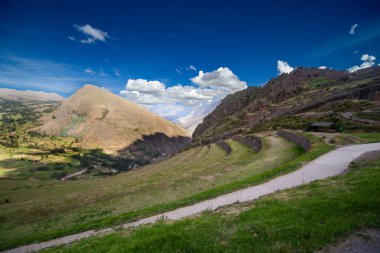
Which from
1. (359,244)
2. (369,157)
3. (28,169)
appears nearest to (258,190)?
(359,244)

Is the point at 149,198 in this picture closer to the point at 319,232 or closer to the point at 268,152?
the point at 319,232

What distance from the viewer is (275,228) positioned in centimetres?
907

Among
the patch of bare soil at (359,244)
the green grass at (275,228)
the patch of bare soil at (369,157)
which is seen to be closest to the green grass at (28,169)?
the green grass at (275,228)

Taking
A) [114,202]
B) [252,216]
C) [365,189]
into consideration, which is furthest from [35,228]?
[365,189]

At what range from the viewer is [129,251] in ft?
27.7

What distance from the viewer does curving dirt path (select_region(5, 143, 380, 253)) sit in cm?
1602

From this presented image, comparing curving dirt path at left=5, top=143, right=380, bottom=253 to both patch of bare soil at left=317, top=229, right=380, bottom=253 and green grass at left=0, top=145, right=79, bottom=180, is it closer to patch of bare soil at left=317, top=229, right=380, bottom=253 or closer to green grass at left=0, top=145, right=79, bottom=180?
patch of bare soil at left=317, top=229, right=380, bottom=253

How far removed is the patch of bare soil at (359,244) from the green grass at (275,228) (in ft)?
0.74

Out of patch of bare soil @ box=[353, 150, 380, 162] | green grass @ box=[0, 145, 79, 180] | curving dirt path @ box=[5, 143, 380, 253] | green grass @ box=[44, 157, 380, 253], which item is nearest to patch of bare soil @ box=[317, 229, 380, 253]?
green grass @ box=[44, 157, 380, 253]

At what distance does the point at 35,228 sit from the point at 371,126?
2582 inches

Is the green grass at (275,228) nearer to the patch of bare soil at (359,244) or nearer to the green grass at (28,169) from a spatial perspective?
the patch of bare soil at (359,244)

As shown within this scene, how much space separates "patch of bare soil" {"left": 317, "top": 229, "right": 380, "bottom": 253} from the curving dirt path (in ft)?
28.8

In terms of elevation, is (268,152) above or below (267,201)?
above

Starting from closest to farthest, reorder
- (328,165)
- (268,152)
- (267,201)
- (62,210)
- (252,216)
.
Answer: (252,216)
(267,201)
(328,165)
(62,210)
(268,152)
